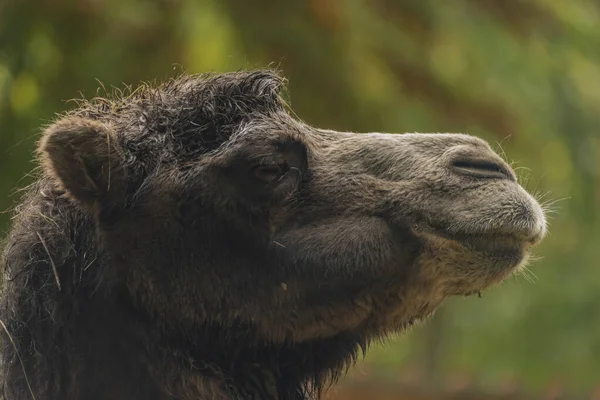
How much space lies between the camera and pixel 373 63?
350 inches

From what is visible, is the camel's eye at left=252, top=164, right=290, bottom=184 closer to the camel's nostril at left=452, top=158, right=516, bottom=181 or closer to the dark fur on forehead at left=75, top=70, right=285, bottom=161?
the dark fur on forehead at left=75, top=70, right=285, bottom=161

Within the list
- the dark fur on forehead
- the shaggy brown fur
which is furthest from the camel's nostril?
the dark fur on forehead

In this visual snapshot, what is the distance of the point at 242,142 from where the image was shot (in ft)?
11.2

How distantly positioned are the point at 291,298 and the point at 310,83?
16.4ft

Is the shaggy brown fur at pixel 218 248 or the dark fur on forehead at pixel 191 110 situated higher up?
the dark fur on forehead at pixel 191 110

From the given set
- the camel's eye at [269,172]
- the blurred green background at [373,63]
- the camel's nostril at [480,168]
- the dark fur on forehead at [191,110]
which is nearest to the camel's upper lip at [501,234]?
the camel's nostril at [480,168]

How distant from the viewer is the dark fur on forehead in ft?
11.4

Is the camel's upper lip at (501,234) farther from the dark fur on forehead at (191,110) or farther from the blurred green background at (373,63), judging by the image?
the blurred green background at (373,63)

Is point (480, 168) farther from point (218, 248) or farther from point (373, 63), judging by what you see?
point (373, 63)

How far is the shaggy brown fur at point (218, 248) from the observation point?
3.31 m

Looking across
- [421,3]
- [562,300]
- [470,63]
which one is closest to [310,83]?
[421,3]

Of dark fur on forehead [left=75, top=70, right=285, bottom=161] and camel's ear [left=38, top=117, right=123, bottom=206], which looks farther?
dark fur on forehead [left=75, top=70, right=285, bottom=161]

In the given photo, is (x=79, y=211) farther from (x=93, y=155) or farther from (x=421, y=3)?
(x=421, y=3)

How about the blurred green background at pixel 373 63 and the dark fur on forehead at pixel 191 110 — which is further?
the blurred green background at pixel 373 63
